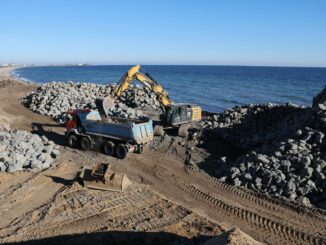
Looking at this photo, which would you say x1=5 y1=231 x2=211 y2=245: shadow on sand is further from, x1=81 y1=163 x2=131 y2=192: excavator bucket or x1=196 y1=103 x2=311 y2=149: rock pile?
x1=196 y1=103 x2=311 y2=149: rock pile

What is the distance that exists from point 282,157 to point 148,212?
5749 millimetres

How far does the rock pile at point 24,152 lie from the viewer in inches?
666

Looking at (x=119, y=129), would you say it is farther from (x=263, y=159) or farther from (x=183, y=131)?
(x=263, y=159)

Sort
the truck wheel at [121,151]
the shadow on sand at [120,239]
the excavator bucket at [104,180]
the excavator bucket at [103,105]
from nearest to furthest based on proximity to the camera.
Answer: the shadow on sand at [120,239]
the excavator bucket at [104,180]
the truck wheel at [121,151]
the excavator bucket at [103,105]

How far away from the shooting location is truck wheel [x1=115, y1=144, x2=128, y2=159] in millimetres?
18695

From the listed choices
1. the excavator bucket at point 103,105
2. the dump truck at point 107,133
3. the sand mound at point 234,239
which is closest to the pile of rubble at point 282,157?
the dump truck at point 107,133

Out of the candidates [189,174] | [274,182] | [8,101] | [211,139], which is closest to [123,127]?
[189,174]

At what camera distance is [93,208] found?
13.3 m

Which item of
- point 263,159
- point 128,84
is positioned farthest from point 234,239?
point 128,84

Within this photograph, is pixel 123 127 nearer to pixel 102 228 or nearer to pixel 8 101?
pixel 102 228

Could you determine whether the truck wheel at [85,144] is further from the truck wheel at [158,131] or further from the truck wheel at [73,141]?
the truck wheel at [158,131]

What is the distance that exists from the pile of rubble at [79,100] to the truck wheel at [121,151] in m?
7.42

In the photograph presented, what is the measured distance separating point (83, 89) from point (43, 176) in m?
20.8

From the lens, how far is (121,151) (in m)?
18.9
